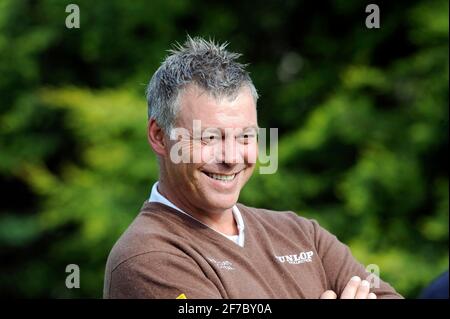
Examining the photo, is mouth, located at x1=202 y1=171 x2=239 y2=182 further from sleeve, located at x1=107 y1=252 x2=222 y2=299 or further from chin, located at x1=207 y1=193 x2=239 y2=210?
sleeve, located at x1=107 y1=252 x2=222 y2=299

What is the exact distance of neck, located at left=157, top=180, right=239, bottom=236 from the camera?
98.7 inches

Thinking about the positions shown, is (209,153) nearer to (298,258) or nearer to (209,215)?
(209,215)

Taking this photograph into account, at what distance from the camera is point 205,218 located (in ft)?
8.25

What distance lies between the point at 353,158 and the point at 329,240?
17.2 ft

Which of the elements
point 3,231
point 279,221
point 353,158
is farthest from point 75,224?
point 279,221

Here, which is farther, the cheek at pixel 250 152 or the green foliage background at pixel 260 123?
the green foliage background at pixel 260 123

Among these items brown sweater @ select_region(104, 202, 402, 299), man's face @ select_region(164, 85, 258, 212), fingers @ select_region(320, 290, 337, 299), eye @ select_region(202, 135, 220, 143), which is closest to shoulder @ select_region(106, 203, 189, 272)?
brown sweater @ select_region(104, 202, 402, 299)

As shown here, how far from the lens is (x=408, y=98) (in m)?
7.95

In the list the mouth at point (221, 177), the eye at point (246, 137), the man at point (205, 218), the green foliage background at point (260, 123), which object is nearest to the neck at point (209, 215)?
Result: the man at point (205, 218)

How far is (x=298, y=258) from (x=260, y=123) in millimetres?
5925

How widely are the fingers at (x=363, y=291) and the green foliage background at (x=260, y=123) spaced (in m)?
4.30

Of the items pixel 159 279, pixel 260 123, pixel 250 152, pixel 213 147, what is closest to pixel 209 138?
pixel 213 147

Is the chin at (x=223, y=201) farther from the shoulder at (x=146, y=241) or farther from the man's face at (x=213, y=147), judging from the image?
the shoulder at (x=146, y=241)

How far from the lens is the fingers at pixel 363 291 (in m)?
2.54
